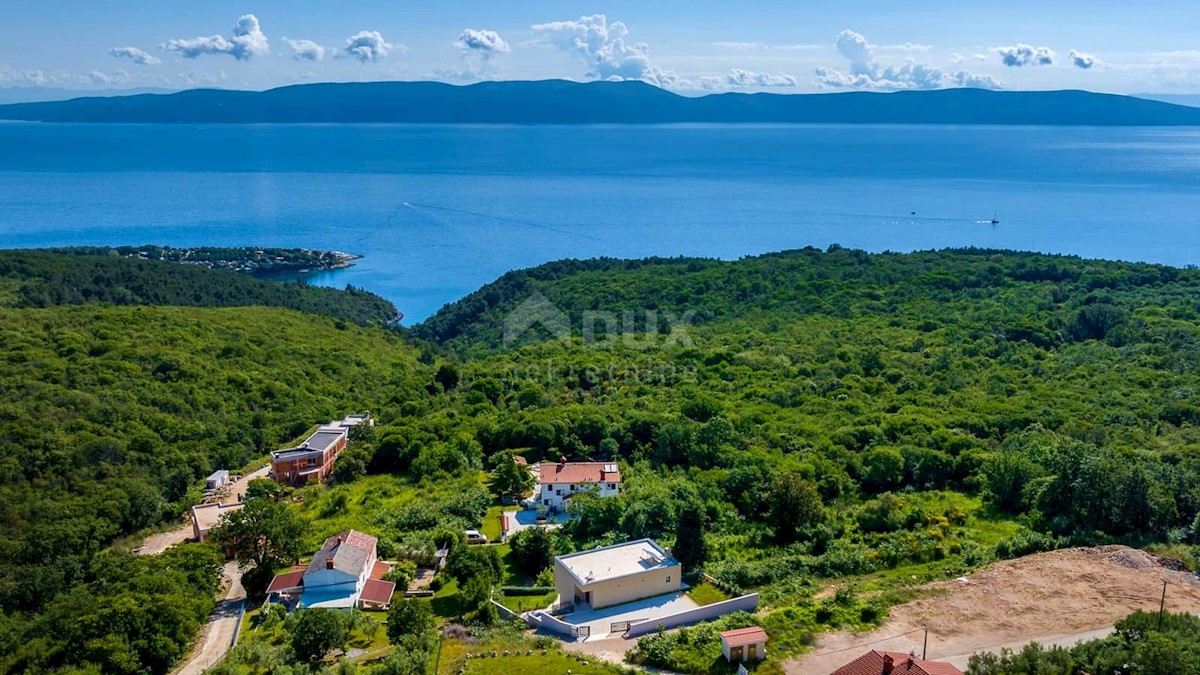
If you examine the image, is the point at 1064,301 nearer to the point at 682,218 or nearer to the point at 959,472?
the point at 959,472

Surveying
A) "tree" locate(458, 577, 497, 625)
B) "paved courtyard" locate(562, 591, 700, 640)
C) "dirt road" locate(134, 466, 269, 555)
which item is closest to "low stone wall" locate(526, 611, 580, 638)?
"paved courtyard" locate(562, 591, 700, 640)

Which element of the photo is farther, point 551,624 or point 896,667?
point 551,624

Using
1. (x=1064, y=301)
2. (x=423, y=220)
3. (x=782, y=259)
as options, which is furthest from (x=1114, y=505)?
(x=423, y=220)

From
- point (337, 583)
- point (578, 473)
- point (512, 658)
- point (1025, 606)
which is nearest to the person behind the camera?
point (512, 658)

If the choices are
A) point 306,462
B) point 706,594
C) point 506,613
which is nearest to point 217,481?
point 306,462

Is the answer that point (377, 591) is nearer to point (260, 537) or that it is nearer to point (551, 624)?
point (260, 537)

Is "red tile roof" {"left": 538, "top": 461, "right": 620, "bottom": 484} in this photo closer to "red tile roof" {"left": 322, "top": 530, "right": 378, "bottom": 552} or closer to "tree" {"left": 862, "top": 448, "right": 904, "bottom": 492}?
"red tile roof" {"left": 322, "top": 530, "right": 378, "bottom": 552}
